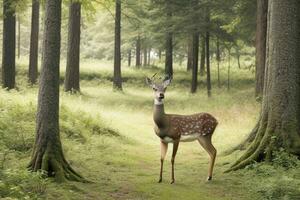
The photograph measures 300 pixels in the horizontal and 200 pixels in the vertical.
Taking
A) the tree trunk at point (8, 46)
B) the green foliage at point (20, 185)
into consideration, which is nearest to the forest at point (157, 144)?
the green foliage at point (20, 185)

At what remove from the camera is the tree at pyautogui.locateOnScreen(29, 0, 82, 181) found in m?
9.43

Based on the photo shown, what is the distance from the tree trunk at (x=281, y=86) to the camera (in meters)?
11.2

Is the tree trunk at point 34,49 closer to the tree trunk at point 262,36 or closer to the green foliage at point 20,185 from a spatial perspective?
the tree trunk at point 262,36

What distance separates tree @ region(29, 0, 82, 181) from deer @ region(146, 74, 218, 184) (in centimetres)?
204

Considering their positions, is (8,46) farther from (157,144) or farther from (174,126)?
(174,126)

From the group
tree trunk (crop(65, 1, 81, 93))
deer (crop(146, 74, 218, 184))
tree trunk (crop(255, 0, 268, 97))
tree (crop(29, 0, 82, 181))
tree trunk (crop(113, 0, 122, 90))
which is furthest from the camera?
tree trunk (crop(113, 0, 122, 90))

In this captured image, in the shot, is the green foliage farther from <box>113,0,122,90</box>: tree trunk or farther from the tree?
<box>113,0,122,90</box>: tree trunk

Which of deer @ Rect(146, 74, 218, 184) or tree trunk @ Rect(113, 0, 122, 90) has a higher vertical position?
tree trunk @ Rect(113, 0, 122, 90)

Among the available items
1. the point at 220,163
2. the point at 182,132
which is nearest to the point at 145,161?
the point at 220,163

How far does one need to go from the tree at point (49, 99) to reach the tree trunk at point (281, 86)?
4350 mm

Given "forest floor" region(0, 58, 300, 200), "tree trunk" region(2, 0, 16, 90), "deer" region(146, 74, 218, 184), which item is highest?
"tree trunk" region(2, 0, 16, 90)

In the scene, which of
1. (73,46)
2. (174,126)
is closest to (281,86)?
(174,126)

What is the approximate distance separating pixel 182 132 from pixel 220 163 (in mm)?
2525

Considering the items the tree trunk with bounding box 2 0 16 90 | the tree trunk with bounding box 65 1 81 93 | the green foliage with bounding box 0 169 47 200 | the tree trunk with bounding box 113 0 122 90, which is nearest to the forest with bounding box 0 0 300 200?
the green foliage with bounding box 0 169 47 200
